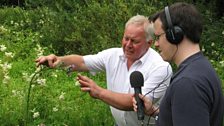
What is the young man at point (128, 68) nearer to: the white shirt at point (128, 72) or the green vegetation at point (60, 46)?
the white shirt at point (128, 72)

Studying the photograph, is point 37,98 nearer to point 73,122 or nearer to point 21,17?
point 73,122

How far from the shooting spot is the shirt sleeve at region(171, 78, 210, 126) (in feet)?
8.80

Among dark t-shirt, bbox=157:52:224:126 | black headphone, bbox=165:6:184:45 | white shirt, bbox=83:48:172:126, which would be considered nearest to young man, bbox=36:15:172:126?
white shirt, bbox=83:48:172:126

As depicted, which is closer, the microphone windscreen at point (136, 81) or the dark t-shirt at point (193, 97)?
the dark t-shirt at point (193, 97)

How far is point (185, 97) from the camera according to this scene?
269 cm

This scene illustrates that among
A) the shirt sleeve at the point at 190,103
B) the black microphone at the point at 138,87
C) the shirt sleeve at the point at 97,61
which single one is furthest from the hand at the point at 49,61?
the shirt sleeve at the point at 190,103

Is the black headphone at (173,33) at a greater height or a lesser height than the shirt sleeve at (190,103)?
greater

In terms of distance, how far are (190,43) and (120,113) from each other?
60.5 inches

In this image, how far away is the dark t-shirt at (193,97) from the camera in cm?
269

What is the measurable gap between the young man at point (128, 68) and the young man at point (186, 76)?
89 centimetres

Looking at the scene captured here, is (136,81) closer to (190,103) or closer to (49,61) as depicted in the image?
(190,103)

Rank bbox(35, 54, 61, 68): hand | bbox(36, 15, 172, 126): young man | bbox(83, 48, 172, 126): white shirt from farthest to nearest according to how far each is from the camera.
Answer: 1. bbox(35, 54, 61, 68): hand
2. bbox(83, 48, 172, 126): white shirt
3. bbox(36, 15, 172, 126): young man

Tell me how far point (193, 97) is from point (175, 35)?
12.7 inches

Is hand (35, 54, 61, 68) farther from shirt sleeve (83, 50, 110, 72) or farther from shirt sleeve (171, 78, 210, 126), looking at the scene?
shirt sleeve (171, 78, 210, 126)
